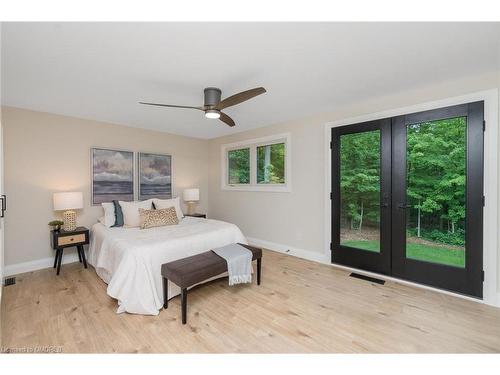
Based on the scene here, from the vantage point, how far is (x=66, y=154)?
11.5 feet

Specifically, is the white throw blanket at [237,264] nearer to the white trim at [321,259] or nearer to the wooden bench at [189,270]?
the wooden bench at [189,270]

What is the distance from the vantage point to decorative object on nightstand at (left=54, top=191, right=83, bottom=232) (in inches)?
124

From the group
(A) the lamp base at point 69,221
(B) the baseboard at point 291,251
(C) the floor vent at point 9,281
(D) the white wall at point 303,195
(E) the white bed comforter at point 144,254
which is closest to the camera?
(E) the white bed comforter at point 144,254

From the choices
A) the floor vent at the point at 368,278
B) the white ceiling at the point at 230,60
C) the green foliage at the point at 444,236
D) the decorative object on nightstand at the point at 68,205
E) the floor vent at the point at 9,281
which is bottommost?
the floor vent at the point at 368,278

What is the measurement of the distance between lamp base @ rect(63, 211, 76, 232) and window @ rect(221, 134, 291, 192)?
2.77 m

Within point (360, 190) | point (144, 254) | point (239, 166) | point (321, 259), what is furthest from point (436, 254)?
point (239, 166)

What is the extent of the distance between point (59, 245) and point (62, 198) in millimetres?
654

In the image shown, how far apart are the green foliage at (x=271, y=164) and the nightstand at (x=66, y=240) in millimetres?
3043

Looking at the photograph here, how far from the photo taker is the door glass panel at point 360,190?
9.96 ft

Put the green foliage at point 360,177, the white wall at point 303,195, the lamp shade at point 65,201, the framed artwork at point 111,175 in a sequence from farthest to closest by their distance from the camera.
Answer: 1. the framed artwork at point 111,175
2. the lamp shade at point 65,201
3. the green foliage at point 360,177
4. the white wall at point 303,195

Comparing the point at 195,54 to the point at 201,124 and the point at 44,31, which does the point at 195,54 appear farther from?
the point at 201,124

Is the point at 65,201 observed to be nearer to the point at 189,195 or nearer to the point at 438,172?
the point at 189,195

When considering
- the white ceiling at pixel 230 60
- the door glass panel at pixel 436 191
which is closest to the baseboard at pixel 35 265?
the white ceiling at pixel 230 60

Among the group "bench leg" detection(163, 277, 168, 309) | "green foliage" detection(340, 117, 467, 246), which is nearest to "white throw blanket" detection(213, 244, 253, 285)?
"bench leg" detection(163, 277, 168, 309)
